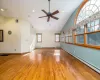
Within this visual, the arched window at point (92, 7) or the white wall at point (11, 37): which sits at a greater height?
the arched window at point (92, 7)

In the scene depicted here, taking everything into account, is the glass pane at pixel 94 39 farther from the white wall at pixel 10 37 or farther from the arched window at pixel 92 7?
the white wall at pixel 10 37

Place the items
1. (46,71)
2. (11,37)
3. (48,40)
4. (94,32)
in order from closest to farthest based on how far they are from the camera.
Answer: (46,71) < (94,32) < (11,37) < (48,40)

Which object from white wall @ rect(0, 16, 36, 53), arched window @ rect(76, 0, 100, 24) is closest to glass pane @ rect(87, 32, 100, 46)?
arched window @ rect(76, 0, 100, 24)

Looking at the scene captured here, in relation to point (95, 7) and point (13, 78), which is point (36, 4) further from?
point (13, 78)

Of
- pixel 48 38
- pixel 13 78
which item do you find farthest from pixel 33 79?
pixel 48 38

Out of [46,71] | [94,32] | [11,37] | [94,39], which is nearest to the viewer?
[46,71]

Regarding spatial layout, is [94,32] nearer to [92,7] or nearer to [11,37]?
[92,7]

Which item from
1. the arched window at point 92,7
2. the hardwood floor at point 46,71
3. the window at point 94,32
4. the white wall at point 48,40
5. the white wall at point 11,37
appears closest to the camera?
the hardwood floor at point 46,71

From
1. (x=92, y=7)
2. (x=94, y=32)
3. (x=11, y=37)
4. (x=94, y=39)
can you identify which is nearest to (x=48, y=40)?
(x=11, y=37)

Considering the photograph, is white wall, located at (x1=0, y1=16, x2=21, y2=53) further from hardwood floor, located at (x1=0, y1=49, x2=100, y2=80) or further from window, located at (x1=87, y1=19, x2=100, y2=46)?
window, located at (x1=87, y1=19, x2=100, y2=46)

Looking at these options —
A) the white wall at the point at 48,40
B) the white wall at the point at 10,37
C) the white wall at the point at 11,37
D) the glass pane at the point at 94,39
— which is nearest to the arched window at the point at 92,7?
the glass pane at the point at 94,39

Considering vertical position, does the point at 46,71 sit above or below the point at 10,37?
below

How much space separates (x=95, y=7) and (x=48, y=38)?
936 centimetres

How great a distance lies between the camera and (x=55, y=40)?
13156 mm
